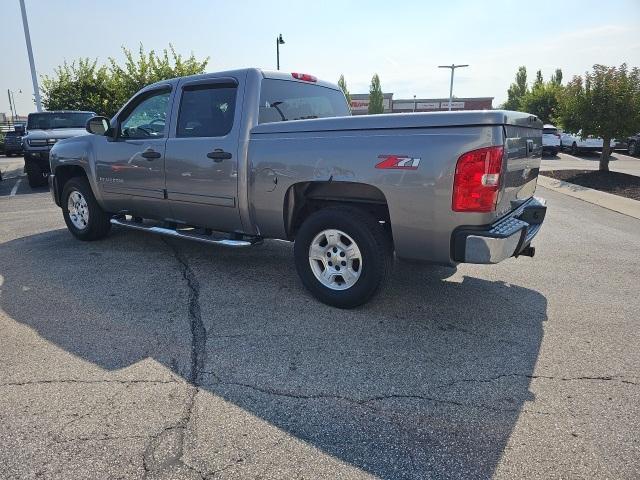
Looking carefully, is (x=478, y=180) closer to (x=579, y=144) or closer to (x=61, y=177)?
(x=61, y=177)

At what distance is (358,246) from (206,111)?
7.17 feet

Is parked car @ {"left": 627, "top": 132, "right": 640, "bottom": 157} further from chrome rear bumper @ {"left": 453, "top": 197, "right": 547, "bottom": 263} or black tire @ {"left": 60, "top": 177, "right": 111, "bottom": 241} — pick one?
black tire @ {"left": 60, "top": 177, "right": 111, "bottom": 241}

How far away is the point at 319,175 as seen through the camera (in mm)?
3928

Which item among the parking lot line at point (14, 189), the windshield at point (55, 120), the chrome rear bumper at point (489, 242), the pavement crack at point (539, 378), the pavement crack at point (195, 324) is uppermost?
the windshield at point (55, 120)

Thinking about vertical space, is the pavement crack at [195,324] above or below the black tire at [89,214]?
below

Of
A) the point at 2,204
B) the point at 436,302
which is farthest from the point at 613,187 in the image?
the point at 2,204

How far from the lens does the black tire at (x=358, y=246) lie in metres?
3.83

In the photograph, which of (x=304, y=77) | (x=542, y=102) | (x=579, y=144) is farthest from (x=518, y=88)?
(x=304, y=77)

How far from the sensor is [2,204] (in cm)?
995

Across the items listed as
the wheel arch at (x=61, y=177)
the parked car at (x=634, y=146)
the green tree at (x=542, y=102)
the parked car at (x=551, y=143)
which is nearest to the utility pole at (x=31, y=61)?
the wheel arch at (x=61, y=177)

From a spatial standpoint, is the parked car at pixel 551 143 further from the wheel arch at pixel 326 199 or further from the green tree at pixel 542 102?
the wheel arch at pixel 326 199

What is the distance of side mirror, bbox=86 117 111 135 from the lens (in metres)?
5.61

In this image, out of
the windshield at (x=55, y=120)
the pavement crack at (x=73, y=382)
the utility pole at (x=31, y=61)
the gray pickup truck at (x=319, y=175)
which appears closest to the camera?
the pavement crack at (x=73, y=382)

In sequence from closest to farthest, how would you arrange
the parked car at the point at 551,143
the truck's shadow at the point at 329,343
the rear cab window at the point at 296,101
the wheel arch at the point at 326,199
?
1. the truck's shadow at the point at 329,343
2. the wheel arch at the point at 326,199
3. the rear cab window at the point at 296,101
4. the parked car at the point at 551,143
